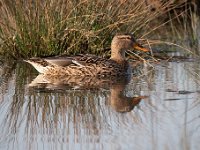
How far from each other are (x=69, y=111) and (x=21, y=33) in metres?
4.07

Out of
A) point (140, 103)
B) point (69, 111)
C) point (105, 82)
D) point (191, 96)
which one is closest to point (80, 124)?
point (69, 111)

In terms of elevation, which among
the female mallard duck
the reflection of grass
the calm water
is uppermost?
the reflection of grass

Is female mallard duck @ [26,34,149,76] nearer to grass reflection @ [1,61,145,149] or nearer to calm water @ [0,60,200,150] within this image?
calm water @ [0,60,200,150]

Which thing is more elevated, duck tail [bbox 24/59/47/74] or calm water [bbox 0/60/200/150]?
duck tail [bbox 24/59/47/74]

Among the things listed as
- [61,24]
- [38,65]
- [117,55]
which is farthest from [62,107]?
[61,24]

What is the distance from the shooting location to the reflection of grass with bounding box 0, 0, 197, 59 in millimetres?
11367

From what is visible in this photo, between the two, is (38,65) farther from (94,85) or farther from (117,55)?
(94,85)

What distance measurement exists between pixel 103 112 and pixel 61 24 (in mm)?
3875

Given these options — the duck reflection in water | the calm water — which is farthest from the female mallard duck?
the calm water

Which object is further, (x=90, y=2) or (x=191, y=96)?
(x=90, y=2)

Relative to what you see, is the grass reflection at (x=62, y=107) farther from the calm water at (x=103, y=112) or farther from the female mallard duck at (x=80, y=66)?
the female mallard duck at (x=80, y=66)

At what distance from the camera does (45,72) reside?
10.7m

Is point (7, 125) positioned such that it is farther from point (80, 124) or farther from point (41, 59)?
point (41, 59)

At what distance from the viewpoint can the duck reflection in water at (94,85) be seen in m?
8.24
